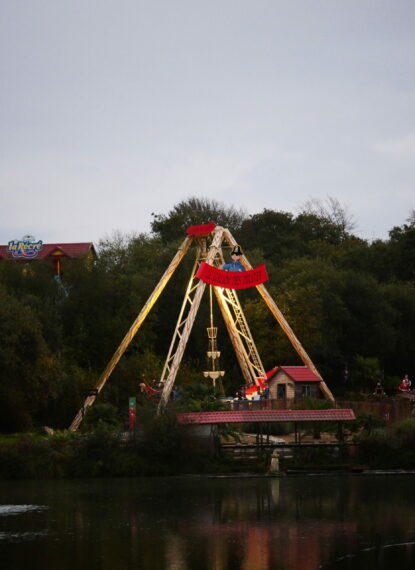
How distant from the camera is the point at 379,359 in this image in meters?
71.7

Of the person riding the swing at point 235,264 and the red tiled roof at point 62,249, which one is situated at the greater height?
the red tiled roof at point 62,249

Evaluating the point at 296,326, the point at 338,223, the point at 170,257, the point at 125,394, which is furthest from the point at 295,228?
the point at 125,394

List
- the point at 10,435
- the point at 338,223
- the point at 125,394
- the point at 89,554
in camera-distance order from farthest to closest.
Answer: the point at 338,223
the point at 125,394
the point at 10,435
the point at 89,554

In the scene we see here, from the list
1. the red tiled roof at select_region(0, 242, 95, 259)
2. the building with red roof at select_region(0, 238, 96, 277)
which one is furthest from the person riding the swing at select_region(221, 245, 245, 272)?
the red tiled roof at select_region(0, 242, 95, 259)

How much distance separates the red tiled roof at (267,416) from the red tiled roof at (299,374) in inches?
202

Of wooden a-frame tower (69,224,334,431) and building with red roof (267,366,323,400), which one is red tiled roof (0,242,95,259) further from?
building with red roof (267,366,323,400)

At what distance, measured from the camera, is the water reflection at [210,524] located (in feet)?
97.2

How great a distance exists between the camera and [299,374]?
54562 mm

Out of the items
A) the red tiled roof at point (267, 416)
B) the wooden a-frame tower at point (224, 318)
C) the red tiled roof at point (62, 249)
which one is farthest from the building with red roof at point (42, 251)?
the red tiled roof at point (267, 416)

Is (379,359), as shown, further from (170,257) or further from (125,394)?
(125,394)

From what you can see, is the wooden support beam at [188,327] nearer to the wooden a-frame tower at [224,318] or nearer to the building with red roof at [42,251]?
the wooden a-frame tower at [224,318]

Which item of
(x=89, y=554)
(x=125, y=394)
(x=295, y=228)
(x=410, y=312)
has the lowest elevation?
(x=89, y=554)

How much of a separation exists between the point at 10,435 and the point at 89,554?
20323 mm

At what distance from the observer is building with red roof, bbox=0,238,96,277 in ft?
251
